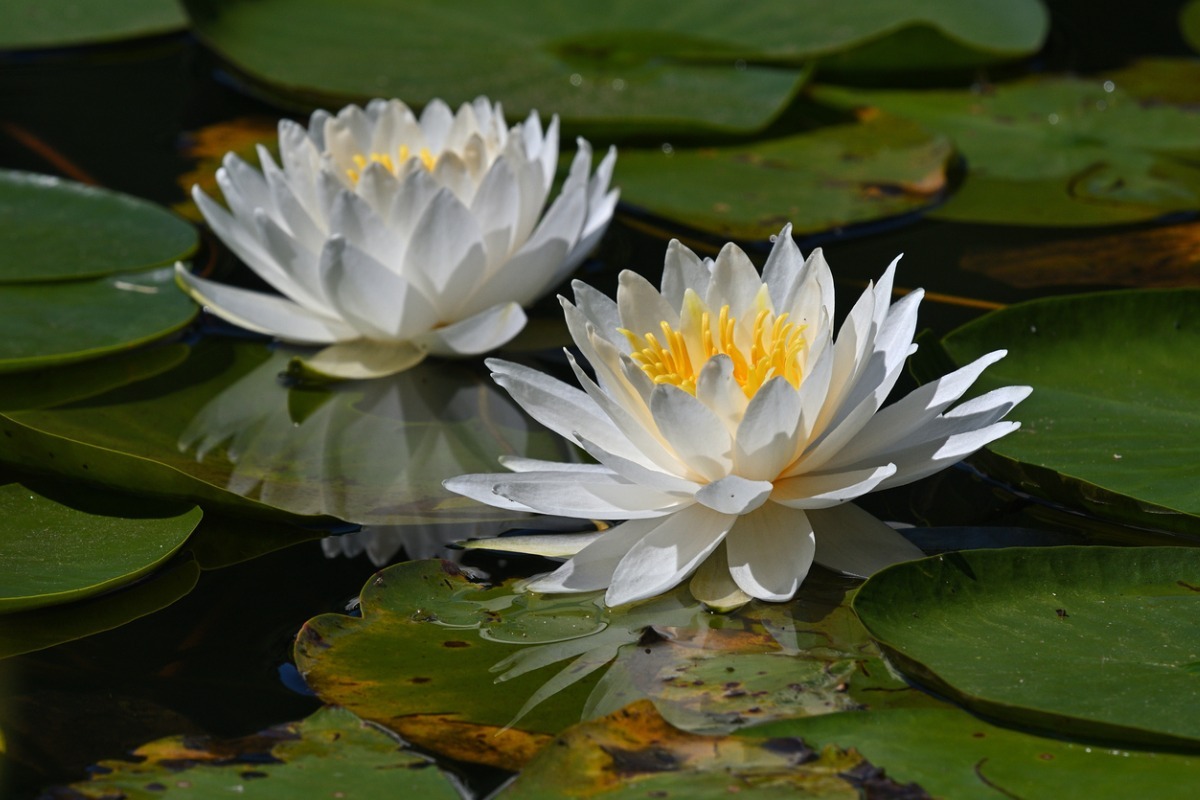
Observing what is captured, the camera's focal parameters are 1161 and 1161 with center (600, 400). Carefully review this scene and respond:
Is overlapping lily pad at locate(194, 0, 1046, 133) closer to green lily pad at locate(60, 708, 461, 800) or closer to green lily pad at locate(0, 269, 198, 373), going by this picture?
green lily pad at locate(0, 269, 198, 373)

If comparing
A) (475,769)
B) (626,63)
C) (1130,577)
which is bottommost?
(475,769)

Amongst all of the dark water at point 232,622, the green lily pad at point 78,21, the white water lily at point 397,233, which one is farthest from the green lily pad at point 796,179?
the green lily pad at point 78,21

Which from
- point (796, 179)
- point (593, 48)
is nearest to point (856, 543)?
point (796, 179)

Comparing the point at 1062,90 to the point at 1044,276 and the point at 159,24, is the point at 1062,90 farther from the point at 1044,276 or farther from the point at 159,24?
the point at 159,24

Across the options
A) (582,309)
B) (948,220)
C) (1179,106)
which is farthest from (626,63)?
(582,309)

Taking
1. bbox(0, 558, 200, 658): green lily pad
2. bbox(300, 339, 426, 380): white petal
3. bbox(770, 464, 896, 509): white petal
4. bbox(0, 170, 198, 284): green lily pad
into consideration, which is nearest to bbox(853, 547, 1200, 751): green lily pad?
bbox(770, 464, 896, 509): white petal

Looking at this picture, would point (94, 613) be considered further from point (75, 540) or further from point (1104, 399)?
point (1104, 399)
